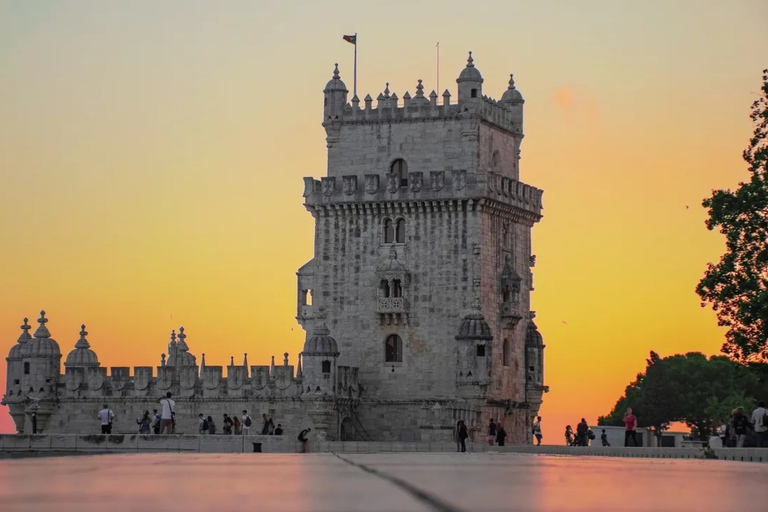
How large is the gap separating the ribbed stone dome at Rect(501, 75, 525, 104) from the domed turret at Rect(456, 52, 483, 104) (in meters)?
4.95

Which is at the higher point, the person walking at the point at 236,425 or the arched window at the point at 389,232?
the arched window at the point at 389,232

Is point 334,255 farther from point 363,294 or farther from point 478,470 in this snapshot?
point 478,470

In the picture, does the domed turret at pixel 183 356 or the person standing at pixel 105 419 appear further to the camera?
the domed turret at pixel 183 356

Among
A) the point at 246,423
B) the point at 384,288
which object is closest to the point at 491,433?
the point at 384,288

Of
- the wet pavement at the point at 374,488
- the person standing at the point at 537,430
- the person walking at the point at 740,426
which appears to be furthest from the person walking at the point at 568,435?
the wet pavement at the point at 374,488

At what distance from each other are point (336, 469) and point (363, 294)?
202ft

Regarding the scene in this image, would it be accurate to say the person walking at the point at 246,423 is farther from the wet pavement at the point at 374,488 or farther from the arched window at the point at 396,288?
the wet pavement at the point at 374,488

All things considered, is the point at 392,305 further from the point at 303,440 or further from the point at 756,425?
the point at 756,425

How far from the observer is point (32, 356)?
8744 centimetres

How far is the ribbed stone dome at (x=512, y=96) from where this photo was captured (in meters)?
88.7

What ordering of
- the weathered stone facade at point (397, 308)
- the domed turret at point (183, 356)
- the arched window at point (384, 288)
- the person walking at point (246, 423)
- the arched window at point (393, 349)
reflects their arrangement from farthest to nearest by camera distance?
the domed turret at point (183, 356)
the arched window at point (384, 288)
the arched window at point (393, 349)
the weathered stone facade at point (397, 308)
the person walking at point (246, 423)

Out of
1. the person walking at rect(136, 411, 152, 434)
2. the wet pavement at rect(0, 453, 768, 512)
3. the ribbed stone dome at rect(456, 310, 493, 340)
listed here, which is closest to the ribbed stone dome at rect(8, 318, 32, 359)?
the person walking at rect(136, 411, 152, 434)

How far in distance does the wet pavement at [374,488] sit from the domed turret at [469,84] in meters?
61.2

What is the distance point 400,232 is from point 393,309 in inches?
147
